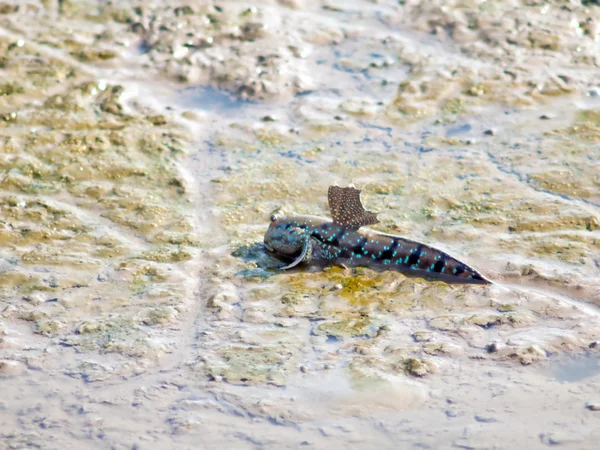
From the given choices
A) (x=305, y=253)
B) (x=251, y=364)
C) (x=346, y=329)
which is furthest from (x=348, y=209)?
(x=251, y=364)

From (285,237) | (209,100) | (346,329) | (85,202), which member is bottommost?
(85,202)

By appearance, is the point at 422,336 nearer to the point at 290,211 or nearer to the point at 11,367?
the point at 290,211

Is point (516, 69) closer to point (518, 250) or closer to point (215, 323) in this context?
point (518, 250)

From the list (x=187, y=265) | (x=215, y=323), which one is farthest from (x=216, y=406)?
(x=187, y=265)

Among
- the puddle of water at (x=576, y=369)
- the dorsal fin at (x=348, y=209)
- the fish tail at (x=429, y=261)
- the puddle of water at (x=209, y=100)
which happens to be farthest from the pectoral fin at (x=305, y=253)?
the puddle of water at (x=209, y=100)

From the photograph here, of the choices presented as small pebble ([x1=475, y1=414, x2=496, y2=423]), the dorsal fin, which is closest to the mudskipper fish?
the dorsal fin

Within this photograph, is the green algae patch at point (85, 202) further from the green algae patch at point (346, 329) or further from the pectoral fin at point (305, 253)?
the green algae patch at point (346, 329)

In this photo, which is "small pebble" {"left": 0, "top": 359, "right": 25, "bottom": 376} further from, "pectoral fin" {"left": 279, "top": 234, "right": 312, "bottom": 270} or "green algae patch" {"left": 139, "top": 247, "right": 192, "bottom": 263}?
"pectoral fin" {"left": 279, "top": 234, "right": 312, "bottom": 270}
